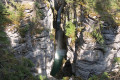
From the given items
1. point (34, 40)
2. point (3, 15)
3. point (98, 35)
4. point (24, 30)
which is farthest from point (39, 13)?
point (98, 35)

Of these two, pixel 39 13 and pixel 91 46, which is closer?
pixel 39 13

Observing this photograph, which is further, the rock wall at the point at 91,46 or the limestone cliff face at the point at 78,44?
the rock wall at the point at 91,46

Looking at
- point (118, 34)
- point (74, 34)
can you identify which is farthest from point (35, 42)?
point (118, 34)

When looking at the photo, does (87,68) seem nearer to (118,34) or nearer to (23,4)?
(118,34)

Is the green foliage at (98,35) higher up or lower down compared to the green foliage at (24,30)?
lower down

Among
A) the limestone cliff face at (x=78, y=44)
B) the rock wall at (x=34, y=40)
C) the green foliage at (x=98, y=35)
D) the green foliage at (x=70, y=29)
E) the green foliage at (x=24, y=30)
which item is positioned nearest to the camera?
the rock wall at (x=34, y=40)

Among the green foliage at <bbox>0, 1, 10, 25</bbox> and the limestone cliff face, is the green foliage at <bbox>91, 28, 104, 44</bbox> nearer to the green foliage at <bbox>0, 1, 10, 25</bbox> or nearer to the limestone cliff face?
the limestone cliff face

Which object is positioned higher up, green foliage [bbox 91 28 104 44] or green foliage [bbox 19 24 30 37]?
green foliage [bbox 19 24 30 37]

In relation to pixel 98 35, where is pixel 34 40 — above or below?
below

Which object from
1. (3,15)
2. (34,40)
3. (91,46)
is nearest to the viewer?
(3,15)

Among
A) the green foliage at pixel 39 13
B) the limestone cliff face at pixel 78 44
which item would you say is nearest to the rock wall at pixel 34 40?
the limestone cliff face at pixel 78 44

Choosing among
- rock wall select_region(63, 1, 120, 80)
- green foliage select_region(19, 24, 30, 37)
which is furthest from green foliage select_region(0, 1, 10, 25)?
rock wall select_region(63, 1, 120, 80)

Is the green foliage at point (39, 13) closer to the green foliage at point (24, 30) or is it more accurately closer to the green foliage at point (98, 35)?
the green foliage at point (24, 30)

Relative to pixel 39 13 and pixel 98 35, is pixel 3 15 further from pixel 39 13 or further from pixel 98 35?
pixel 98 35
